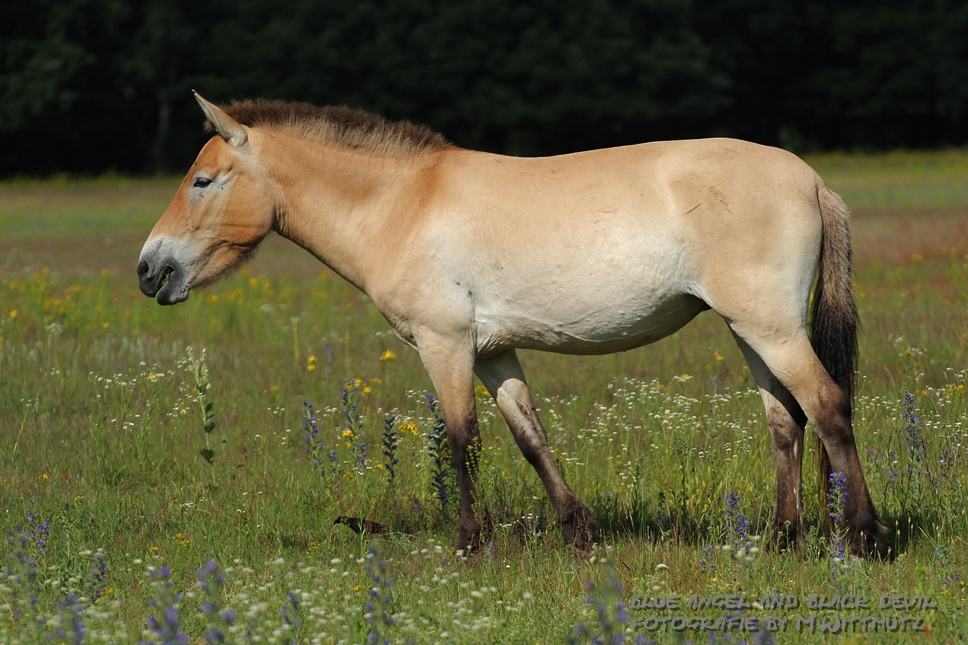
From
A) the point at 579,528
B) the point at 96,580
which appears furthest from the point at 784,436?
the point at 96,580

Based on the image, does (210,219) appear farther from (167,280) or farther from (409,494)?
(409,494)

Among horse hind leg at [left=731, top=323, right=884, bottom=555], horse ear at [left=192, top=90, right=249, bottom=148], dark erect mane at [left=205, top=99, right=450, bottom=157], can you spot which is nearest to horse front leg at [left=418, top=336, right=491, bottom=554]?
dark erect mane at [left=205, top=99, right=450, bottom=157]

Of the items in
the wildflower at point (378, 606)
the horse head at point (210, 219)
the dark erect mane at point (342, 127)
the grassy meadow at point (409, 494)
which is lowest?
the grassy meadow at point (409, 494)

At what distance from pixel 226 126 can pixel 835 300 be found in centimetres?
333

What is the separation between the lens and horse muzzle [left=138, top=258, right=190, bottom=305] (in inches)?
221

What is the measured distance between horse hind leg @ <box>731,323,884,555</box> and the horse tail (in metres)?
0.20

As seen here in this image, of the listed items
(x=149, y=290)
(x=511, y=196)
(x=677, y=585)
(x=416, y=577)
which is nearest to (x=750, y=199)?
(x=511, y=196)

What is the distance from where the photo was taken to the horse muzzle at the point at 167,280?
5.61m

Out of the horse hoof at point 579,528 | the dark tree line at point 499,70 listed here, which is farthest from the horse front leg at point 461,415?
the dark tree line at point 499,70

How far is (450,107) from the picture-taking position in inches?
1806

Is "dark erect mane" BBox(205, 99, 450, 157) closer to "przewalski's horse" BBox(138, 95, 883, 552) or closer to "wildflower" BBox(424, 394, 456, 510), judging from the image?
"przewalski's horse" BBox(138, 95, 883, 552)

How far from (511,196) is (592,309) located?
2.44 ft

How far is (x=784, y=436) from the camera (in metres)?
5.25

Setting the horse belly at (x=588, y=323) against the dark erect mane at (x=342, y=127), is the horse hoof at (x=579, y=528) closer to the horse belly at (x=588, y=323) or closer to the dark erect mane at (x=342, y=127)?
the horse belly at (x=588, y=323)
